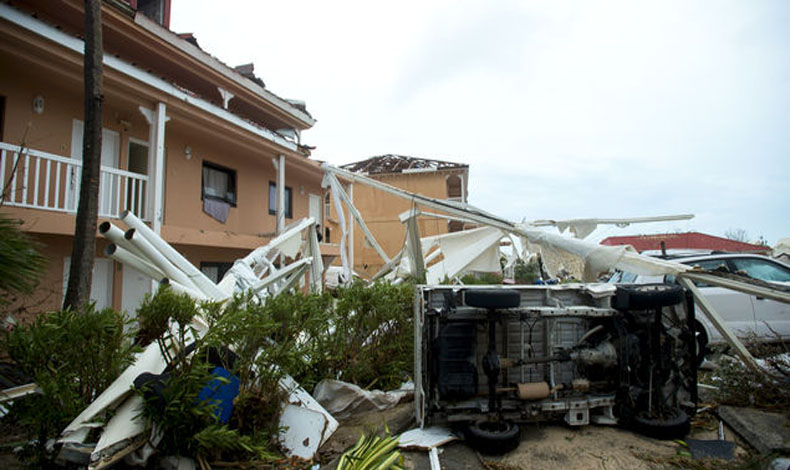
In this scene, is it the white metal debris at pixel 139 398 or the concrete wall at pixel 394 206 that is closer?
the white metal debris at pixel 139 398

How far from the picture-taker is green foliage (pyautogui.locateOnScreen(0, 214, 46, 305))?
2553 mm

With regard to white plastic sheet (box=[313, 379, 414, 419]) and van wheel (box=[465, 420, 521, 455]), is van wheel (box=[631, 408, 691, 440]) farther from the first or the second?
white plastic sheet (box=[313, 379, 414, 419])

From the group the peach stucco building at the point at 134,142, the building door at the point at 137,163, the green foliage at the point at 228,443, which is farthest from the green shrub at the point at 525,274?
the green foliage at the point at 228,443

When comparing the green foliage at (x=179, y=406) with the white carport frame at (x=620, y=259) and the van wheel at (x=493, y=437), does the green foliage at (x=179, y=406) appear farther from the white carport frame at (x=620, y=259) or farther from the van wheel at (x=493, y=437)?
the white carport frame at (x=620, y=259)

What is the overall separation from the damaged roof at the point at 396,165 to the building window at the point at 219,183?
11866 mm

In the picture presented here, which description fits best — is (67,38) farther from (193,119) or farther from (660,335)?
(660,335)

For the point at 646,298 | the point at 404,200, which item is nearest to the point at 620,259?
the point at 646,298

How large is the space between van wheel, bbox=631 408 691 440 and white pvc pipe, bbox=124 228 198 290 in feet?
17.2

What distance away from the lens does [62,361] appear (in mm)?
2873

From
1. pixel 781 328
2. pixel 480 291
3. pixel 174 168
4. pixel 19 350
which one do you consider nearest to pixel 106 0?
pixel 174 168

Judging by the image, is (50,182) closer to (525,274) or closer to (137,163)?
(137,163)

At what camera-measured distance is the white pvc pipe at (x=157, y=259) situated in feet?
15.9

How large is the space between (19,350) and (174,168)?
7.80m

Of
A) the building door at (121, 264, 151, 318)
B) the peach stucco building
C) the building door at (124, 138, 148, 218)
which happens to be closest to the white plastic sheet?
the peach stucco building
